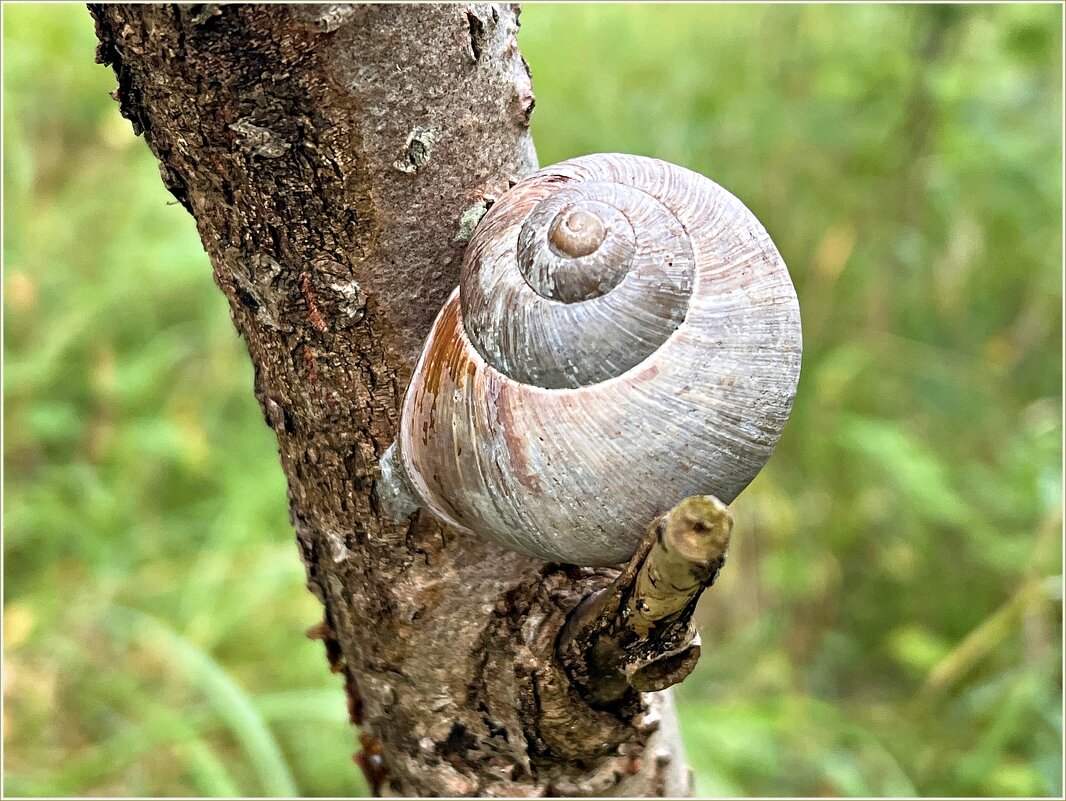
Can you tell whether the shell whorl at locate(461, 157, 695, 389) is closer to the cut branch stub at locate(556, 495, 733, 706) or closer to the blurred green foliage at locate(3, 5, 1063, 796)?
the cut branch stub at locate(556, 495, 733, 706)

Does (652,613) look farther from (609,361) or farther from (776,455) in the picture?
(776,455)

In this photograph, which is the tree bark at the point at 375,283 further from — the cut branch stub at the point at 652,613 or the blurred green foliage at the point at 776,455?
the blurred green foliage at the point at 776,455

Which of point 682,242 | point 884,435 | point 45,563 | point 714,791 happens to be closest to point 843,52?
point 884,435

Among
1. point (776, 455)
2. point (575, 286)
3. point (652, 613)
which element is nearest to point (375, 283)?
point (575, 286)

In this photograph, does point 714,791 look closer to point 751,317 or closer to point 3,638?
point 751,317

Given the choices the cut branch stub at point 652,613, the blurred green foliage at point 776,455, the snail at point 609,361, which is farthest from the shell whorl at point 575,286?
the blurred green foliage at point 776,455

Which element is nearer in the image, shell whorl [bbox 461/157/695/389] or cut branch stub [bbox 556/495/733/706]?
cut branch stub [bbox 556/495/733/706]

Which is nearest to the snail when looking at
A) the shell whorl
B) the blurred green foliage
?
the shell whorl
